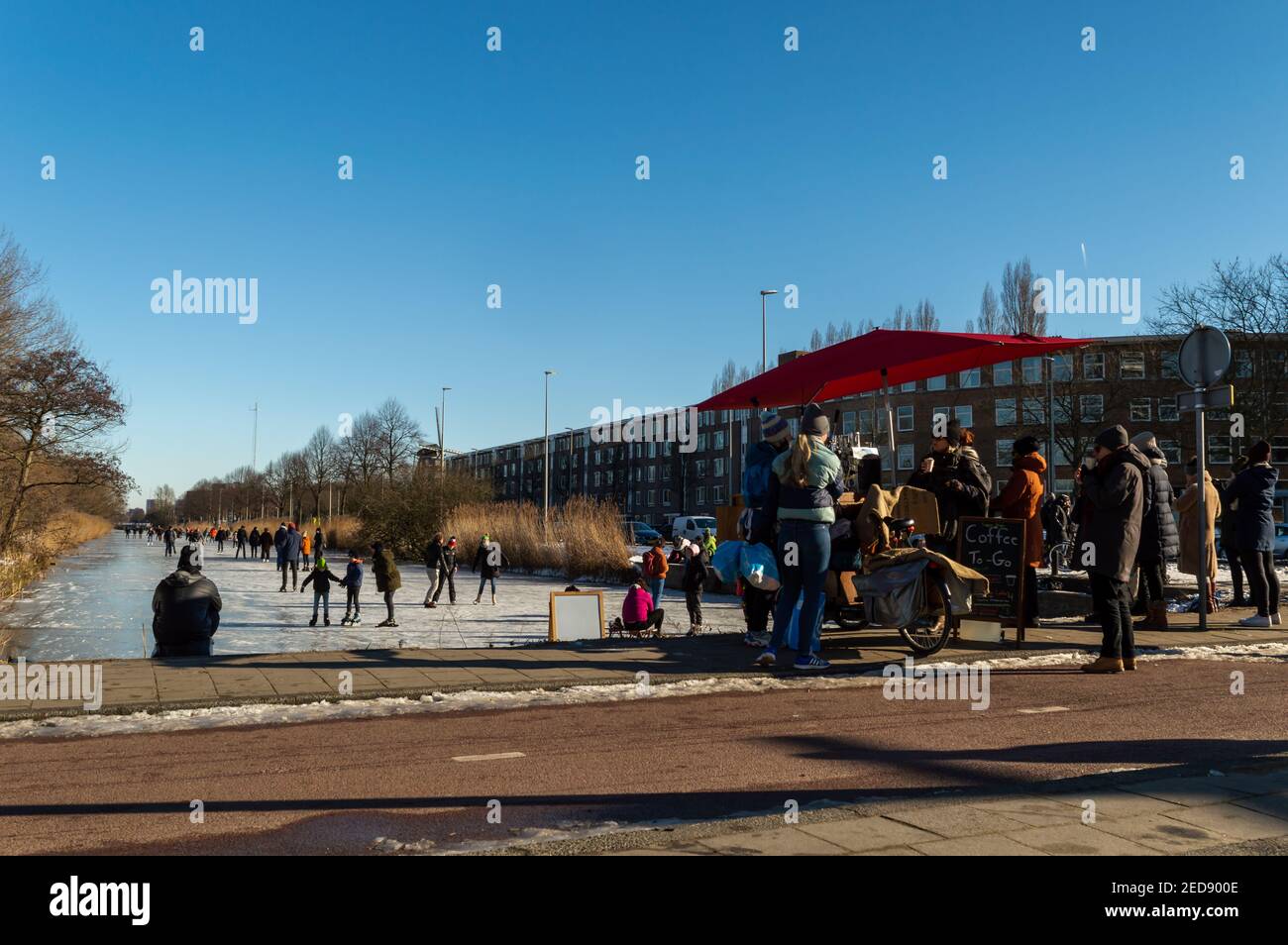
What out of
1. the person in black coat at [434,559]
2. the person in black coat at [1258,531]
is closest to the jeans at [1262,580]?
the person in black coat at [1258,531]

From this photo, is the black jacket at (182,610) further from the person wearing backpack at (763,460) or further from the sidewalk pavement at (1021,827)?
the sidewalk pavement at (1021,827)

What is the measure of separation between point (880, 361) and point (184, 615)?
24.5ft

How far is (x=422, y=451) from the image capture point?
50.5m

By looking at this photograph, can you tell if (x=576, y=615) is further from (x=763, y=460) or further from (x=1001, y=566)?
(x=1001, y=566)

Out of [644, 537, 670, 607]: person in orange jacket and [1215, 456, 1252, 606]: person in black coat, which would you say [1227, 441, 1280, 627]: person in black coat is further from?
[644, 537, 670, 607]: person in orange jacket

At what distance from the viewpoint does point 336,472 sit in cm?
8475

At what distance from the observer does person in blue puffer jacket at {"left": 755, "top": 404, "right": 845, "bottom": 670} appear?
Result: 7.82 m

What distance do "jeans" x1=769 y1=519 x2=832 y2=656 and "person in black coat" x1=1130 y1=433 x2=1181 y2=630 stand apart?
14.7 ft

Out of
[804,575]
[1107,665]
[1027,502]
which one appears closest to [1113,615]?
[1107,665]

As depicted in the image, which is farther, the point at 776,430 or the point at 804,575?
the point at 776,430

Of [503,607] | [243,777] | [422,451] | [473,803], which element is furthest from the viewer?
[422,451]
